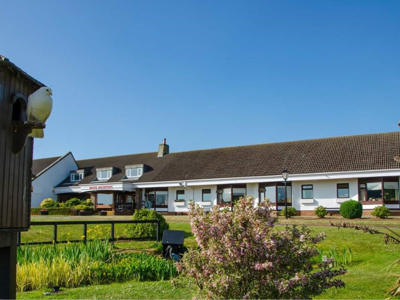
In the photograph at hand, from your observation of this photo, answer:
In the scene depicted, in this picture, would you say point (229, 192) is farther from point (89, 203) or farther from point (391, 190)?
point (89, 203)

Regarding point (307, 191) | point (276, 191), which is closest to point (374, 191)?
point (307, 191)

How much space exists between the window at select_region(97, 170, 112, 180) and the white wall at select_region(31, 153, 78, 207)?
685cm

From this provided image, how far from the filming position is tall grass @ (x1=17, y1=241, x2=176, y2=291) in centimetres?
1005

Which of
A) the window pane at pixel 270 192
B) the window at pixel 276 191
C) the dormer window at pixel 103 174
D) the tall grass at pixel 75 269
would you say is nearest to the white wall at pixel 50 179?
the dormer window at pixel 103 174

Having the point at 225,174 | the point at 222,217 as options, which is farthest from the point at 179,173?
the point at 222,217

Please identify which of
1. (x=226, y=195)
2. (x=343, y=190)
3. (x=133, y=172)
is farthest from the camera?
(x=133, y=172)

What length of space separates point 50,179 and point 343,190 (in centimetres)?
3468

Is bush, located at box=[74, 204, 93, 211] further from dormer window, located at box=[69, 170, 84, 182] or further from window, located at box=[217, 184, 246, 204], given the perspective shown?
window, located at box=[217, 184, 246, 204]

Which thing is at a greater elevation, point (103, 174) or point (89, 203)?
point (103, 174)

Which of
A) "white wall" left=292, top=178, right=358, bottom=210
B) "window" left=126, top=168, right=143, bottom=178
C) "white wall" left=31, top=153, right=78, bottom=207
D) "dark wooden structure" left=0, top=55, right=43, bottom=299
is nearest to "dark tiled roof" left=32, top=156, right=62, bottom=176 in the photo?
"white wall" left=31, top=153, right=78, bottom=207

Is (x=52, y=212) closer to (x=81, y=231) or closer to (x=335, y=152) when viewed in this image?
(x=81, y=231)

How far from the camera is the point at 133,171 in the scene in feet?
153

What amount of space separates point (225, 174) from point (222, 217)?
32161 mm

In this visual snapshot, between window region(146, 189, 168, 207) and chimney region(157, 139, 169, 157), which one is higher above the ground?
chimney region(157, 139, 169, 157)
